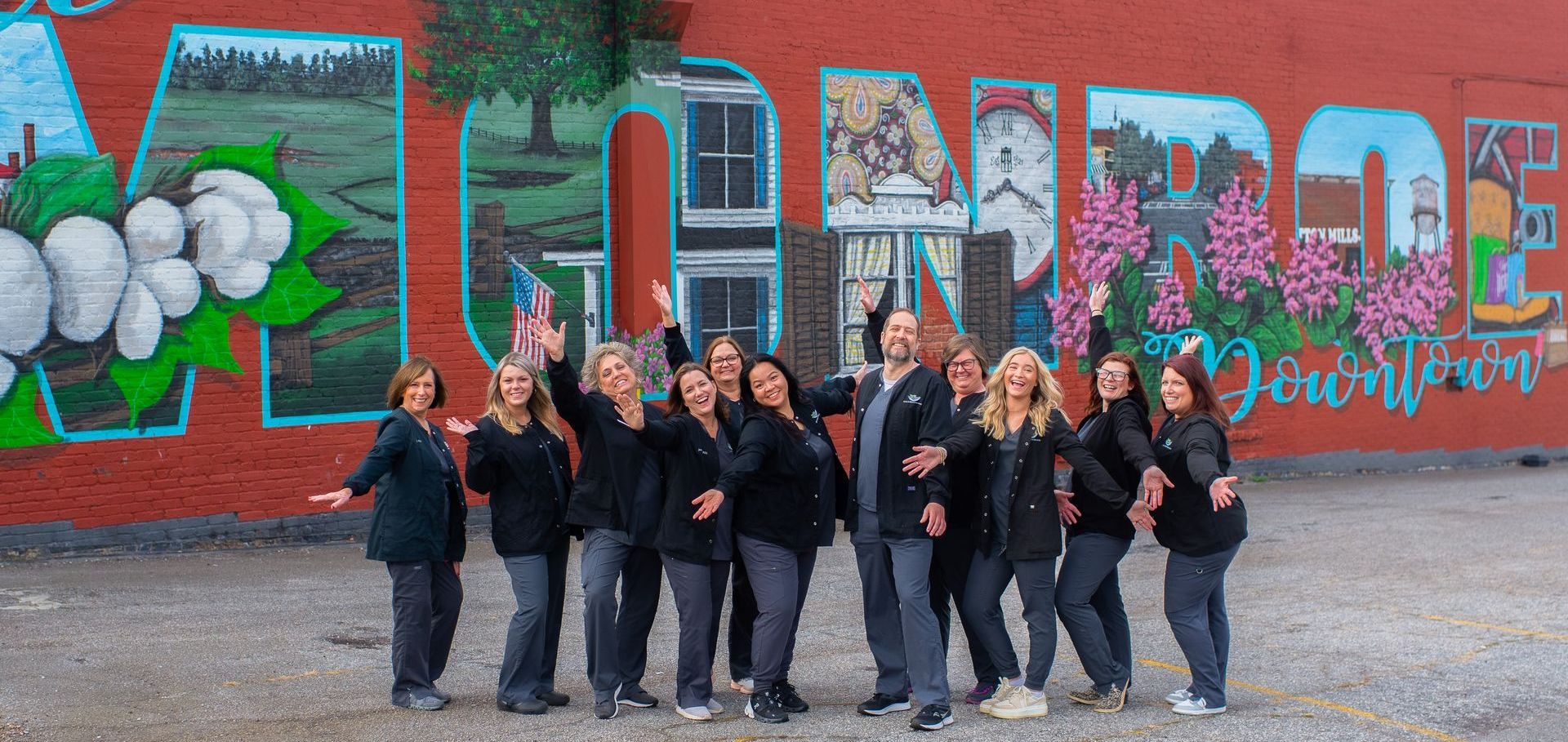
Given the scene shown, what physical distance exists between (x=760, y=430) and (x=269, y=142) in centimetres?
677

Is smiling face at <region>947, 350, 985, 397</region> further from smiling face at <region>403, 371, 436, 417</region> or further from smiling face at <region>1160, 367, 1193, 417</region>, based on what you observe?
smiling face at <region>403, 371, 436, 417</region>

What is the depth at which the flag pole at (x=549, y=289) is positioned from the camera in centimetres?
1233

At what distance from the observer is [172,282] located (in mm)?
11039

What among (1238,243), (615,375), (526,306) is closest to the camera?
(615,375)

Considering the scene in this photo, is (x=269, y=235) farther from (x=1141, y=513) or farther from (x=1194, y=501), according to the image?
(x=1194, y=501)

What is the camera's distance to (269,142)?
11.4 meters

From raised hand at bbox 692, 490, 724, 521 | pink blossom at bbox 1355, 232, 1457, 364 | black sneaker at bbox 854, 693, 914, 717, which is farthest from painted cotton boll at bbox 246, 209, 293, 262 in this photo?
pink blossom at bbox 1355, 232, 1457, 364

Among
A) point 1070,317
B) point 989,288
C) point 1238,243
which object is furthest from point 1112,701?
point 1238,243

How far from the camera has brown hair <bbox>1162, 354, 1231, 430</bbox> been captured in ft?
21.5

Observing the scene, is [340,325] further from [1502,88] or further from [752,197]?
[1502,88]

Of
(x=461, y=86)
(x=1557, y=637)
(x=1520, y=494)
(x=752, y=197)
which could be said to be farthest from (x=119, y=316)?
(x=1520, y=494)

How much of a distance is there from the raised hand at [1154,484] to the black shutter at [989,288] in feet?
27.1

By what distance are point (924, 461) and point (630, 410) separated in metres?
1.30

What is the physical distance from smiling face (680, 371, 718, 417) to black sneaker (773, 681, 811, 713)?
129cm
